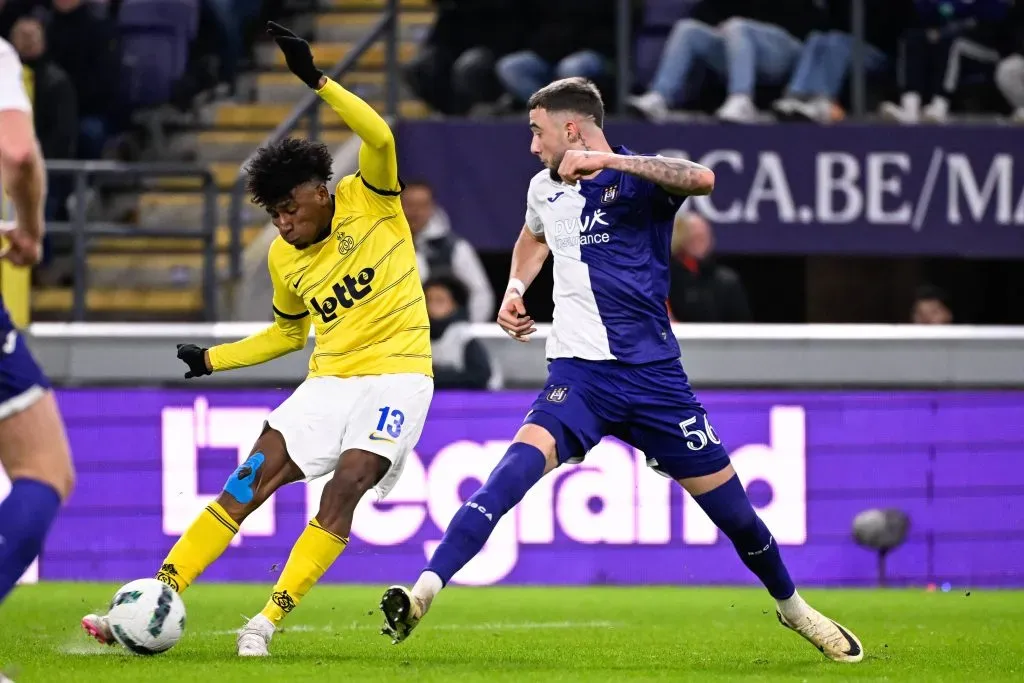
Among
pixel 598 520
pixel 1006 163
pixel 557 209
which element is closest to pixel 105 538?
pixel 598 520

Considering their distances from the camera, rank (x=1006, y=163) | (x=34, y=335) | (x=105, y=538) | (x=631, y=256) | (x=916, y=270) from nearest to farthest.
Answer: (x=631, y=256)
(x=105, y=538)
(x=34, y=335)
(x=1006, y=163)
(x=916, y=270)

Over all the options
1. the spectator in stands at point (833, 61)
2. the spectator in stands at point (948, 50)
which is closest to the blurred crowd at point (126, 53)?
the spectator in stands at point (833, 61)

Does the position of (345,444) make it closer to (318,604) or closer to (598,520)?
(318,604)

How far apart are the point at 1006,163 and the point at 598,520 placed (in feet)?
15.3

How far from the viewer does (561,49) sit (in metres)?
14.3

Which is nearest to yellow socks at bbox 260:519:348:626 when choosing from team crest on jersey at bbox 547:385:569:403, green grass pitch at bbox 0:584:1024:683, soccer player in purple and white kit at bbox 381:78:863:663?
green grass pitch at bbox 0:584:1024:683

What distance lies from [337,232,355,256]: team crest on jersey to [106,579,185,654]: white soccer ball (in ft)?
4.81

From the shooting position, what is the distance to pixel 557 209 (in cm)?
706

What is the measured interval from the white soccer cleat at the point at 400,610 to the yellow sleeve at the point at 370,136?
1816mm

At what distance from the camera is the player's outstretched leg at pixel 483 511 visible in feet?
20.6

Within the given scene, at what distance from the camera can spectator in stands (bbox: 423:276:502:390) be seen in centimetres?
1173

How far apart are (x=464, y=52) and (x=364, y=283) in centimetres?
767

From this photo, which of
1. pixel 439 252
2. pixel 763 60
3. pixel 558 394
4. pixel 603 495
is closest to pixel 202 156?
pixel 439 252

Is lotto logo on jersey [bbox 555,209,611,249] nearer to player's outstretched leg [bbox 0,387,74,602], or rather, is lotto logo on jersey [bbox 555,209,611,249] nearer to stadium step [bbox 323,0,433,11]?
player's outstretched leg [bbox 0,387,74,602]
